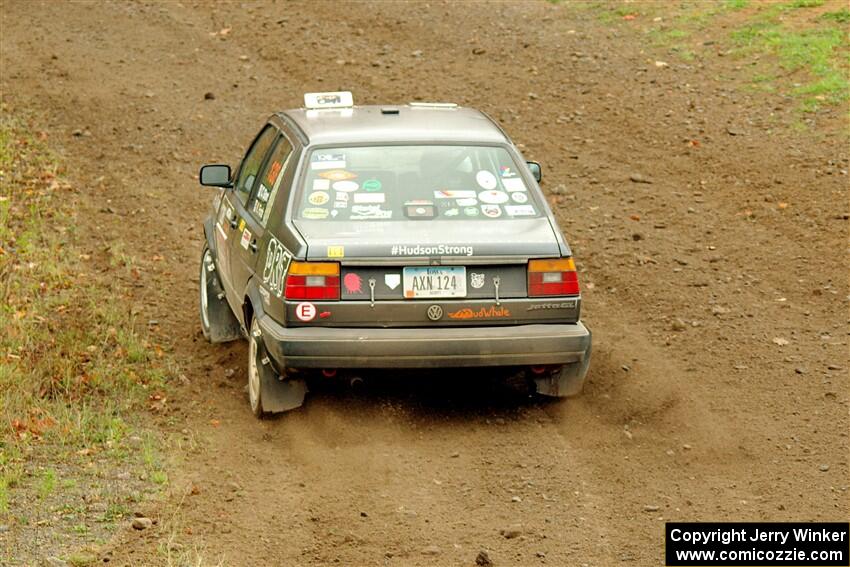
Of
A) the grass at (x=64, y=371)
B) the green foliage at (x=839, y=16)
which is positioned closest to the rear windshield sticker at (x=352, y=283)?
the grass at (x=64, y=371)

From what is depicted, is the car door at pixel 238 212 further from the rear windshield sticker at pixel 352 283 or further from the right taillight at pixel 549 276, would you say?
the right taillight at pixel 549 276

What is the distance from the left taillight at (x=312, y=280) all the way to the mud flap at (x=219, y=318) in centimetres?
230

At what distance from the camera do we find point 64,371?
841 cm

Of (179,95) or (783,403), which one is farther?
(179,95)

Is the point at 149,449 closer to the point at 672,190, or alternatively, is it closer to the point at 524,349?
the point at 524,349

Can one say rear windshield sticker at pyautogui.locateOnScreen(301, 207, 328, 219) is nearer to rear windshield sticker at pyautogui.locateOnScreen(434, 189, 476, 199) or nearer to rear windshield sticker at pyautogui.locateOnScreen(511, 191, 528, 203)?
rear windshield sticker at pyautogui.locateOnScreen(434, 189, 476, 199)

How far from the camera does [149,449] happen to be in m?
7.23

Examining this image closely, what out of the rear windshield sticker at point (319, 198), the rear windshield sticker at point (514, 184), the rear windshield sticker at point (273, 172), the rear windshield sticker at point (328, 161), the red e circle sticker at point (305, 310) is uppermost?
the rear windshield sticker at point (328, 161)

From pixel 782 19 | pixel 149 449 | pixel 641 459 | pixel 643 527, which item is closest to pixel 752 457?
pixel 641 459

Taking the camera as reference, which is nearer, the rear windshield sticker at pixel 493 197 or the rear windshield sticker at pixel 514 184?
the rear windshield sticker at pixel 493 197

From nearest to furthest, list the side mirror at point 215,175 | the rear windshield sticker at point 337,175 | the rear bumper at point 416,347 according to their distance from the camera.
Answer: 1. the rear bumper at point 416,347
2. the rear windshield sticker at point 337,175
3. the side mirror at point 215,175

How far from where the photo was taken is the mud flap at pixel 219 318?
31.0ft

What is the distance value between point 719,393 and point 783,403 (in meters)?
0.38

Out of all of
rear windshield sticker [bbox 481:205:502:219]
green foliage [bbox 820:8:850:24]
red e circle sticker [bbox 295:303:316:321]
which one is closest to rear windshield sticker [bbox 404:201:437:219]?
rear windshield sticker [bbox 481:205:502:219]
